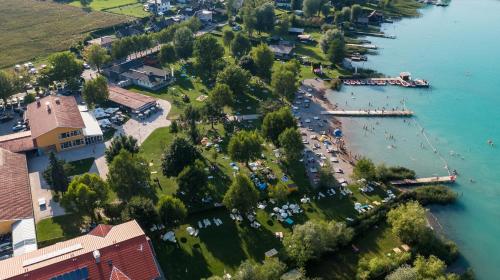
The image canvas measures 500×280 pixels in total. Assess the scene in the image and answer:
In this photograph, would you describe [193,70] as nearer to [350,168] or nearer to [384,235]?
[350,168]

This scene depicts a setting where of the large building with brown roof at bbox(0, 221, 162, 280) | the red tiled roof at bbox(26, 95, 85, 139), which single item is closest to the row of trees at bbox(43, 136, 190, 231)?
the large building with brown roof at bbox(0, 221, 162, 280)

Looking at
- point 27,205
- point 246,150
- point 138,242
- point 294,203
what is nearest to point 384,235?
point 294,203

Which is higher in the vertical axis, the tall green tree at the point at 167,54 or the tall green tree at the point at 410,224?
the tall green tree at the point at 167,54

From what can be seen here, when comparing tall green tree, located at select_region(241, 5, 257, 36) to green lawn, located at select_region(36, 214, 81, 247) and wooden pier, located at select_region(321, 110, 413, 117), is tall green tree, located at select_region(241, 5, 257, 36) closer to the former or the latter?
wooden pier, located at select_region(321, 110, 413, 117)

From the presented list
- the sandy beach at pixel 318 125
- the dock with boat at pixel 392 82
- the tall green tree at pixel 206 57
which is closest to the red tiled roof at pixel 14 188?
the sandy beach at pixel 318 125

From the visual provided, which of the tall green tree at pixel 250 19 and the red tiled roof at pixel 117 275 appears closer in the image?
the red tiled roof at pixel 117 275

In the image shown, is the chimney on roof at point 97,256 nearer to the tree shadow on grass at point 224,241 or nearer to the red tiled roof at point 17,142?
the tree shadow on grass at point 224,241
